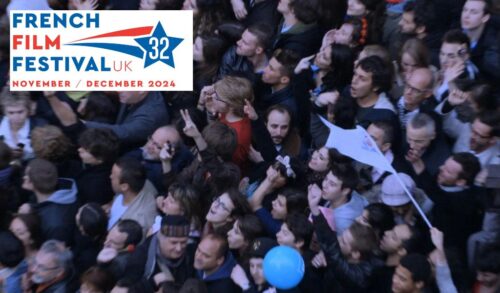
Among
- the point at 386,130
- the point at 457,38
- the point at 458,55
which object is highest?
the point at 457,38

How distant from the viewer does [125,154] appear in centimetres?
790

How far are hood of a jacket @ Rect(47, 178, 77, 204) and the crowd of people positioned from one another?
14mm

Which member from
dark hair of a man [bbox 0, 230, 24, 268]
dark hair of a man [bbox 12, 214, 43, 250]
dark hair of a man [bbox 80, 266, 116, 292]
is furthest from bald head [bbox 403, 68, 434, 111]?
dark hair of a man [bbox 0, 230, 24, 268]

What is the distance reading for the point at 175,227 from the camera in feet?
21.4

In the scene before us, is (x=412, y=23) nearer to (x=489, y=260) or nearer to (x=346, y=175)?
(x=346, y=175)

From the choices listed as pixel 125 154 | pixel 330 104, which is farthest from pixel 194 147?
pixel 330 104

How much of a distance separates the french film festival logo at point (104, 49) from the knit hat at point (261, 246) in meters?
2.50

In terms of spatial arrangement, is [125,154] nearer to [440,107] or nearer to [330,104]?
[330,104]

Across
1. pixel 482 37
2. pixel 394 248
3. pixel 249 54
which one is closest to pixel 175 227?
pixel 394 248

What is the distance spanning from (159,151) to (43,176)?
0.85 meters

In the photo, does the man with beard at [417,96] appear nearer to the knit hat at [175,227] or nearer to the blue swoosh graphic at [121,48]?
the knit hat at [175,227]

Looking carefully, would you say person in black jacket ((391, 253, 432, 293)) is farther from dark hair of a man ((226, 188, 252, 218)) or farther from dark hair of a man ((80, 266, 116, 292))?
dark hair of a man ((80, 266, 116, 292))

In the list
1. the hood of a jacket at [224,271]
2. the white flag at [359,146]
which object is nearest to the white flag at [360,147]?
the white flag at [359,146]

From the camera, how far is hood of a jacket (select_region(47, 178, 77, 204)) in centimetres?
714
